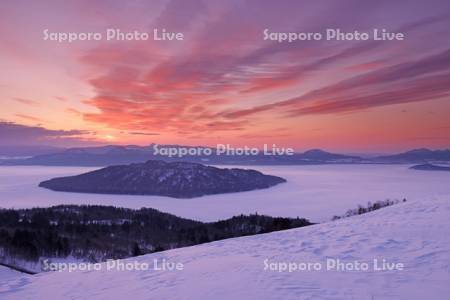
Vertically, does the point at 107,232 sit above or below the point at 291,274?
below

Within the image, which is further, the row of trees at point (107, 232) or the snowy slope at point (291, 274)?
the row of trees at point (107, 232)

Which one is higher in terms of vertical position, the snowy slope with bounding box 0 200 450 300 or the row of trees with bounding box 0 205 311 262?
the snowy slope with bounding box 0 200 450 300

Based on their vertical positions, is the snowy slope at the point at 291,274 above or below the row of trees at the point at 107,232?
above

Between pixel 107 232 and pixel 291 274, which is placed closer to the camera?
pixel 291 274

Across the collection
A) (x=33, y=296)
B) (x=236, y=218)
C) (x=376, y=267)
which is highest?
(x=376, y=267)

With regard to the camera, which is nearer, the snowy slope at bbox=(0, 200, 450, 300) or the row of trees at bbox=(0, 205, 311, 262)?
the snowy slope at bbox=(0, 200, 450, 300)

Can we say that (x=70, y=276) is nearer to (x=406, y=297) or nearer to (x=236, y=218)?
(x=406, y=297)

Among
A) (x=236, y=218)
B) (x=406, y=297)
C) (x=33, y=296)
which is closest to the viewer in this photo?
(x=406, y=297)

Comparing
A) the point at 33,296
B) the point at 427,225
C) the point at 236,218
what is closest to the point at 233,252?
the point at 33,296
